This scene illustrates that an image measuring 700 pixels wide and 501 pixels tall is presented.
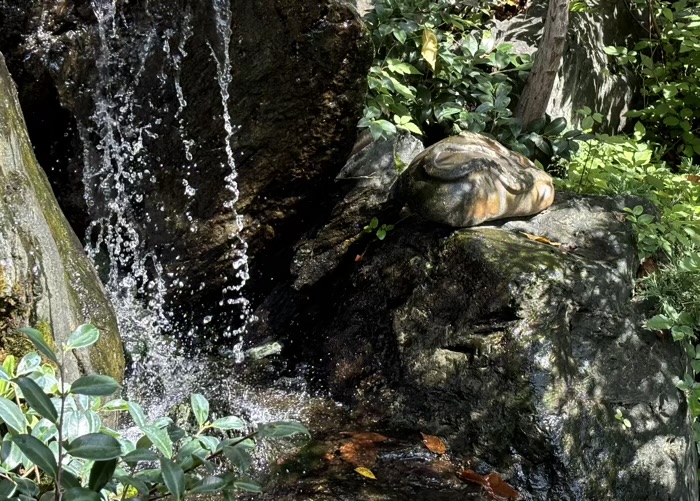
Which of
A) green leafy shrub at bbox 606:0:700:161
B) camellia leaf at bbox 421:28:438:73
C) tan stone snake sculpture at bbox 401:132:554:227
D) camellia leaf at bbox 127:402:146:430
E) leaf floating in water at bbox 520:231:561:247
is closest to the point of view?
camellia leaf at bbox 127:402:146:430

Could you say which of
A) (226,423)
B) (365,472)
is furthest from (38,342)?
(365,472)

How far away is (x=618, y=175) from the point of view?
4.85 metres

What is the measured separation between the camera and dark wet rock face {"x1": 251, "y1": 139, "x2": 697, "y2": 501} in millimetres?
3143

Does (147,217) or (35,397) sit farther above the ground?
(35,397)

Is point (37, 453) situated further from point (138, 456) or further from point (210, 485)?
point (210, 485)

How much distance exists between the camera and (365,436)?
3.36 metres

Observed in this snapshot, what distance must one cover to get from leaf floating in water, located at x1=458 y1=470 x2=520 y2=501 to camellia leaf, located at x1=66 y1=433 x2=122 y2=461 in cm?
211

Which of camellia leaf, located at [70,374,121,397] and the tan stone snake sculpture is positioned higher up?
camellia leaf, located at [70,374,121,397]

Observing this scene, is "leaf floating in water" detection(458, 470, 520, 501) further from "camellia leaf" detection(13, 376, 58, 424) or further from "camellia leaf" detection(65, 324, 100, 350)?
"camellia leaf" detection(13, 376, 58, 424)

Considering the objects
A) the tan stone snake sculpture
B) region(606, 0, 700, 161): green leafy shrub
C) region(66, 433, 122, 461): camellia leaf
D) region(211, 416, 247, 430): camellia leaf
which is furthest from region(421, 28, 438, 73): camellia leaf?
region(66, 433, 122, 461): camellia leaf

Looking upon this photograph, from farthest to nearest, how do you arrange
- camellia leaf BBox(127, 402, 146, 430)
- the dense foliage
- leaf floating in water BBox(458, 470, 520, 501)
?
the dense foliage < leaf floating in water BBox(458, 470, 520, 501) < camellia leaf BBox(127, 402, 146, 430)

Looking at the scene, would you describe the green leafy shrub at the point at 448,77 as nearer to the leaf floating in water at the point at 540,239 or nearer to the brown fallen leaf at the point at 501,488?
the leaf floating in water at the point at 540,239

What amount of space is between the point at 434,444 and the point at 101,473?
2.17 metres

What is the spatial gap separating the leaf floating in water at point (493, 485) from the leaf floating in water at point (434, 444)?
0.53ft
